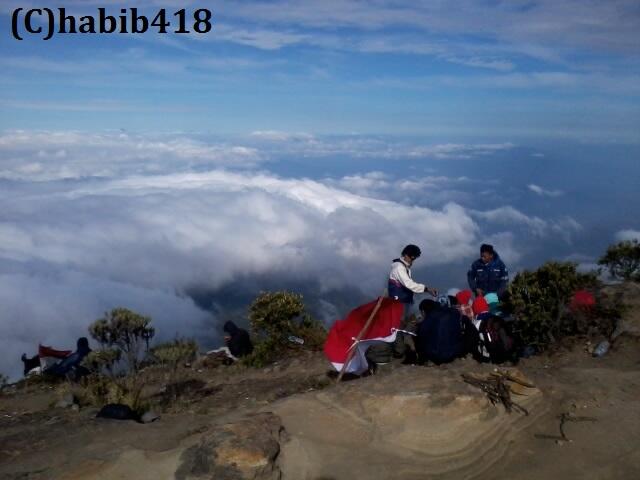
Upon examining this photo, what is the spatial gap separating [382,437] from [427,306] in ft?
9.13

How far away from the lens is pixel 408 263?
30.8 feet

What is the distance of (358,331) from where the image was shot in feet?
28.5

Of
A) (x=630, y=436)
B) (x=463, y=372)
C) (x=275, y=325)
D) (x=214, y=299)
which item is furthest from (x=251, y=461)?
(x=214, y=299)

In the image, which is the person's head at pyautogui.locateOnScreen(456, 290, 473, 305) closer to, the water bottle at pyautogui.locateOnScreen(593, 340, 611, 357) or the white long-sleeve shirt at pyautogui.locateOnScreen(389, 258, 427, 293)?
the white long-sleeve shirt at pyautogui.locateOnScreen(389, 258, 427, 293)

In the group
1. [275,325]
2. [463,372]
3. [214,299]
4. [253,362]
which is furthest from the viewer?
[214,299]

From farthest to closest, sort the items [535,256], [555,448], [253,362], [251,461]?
[535,256] → [253,362] → [555,448] → [251,461]

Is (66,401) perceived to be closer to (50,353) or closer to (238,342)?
(238,342)

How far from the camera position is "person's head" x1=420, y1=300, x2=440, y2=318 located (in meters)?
8.89

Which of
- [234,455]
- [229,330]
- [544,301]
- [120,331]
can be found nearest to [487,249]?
[544,301]

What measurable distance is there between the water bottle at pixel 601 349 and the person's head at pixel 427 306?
114 inches

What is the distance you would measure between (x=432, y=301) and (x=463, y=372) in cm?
161

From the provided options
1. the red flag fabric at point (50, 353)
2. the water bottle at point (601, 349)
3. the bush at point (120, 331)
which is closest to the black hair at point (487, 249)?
the water bottle at point (601, 349)

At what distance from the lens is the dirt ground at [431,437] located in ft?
19.9

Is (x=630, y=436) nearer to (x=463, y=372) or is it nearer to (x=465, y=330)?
(x=463, y=372)
